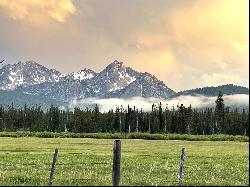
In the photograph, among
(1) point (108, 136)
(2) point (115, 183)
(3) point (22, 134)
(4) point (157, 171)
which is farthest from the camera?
(3) point (22, 134)

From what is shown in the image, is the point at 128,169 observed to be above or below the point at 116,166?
below

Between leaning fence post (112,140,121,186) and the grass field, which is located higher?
leaning fence post (112,140,121,186)

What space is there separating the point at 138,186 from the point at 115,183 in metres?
5.22

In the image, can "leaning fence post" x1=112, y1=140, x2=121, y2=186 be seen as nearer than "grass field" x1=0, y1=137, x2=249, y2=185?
Yes

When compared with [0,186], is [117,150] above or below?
above

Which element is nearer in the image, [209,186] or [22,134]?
[209,186]

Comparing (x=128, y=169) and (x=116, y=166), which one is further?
(x=128, y=169)

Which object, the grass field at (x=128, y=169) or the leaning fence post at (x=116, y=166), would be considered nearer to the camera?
the leaning fence post at (x=116, y=166)

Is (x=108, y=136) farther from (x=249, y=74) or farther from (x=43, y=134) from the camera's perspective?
(x=249, y=74)

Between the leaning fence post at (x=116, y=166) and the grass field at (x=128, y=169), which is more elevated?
the leaning fence post at (x=116, y=166)

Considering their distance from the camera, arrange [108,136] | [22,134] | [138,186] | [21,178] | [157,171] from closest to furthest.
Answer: [138,186] < [21,178] < [157,171] < [108,136] < [22,134]

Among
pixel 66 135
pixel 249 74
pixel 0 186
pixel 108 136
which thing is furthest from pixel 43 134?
pixel 249 74

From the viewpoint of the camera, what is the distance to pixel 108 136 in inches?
6550

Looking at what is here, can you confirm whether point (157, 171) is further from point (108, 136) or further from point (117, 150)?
point (108, 136)
